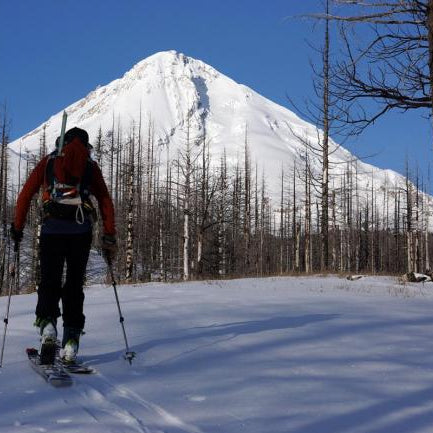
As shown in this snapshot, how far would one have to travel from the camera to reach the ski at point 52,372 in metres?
3.48

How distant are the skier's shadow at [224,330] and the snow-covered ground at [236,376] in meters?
0.01

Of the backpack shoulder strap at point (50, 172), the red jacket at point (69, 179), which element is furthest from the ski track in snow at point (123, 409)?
the backpack shoulder strap at point (50, 172)

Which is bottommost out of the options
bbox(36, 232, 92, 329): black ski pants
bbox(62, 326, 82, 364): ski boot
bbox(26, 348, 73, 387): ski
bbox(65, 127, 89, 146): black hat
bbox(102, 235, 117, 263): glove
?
bbox(26, 348, 73, 387): ski

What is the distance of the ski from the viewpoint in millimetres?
3482

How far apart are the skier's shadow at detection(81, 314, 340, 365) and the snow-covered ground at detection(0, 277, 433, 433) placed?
1 centimetres

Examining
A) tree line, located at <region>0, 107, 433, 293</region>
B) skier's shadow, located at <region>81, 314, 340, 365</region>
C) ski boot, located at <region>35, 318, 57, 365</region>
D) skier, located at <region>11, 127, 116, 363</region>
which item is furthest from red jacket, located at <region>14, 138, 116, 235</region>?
tree line, located at <region>0, 107, 433, 293</region>

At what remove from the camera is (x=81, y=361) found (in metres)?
4.28

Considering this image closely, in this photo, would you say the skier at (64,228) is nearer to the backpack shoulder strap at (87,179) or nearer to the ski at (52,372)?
the backpack shoulder strap at (87,179)

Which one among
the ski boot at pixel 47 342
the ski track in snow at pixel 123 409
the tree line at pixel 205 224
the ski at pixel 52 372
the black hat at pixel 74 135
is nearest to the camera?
the ski track in snow at pixel 123 409

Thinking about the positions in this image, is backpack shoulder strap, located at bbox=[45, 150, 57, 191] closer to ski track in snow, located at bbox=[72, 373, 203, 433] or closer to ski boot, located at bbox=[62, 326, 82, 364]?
ski boot, located at bbox=[62, 326, 82, 364]

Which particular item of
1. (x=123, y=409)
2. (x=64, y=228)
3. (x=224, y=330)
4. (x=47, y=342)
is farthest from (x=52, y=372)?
(x=224, y=330)

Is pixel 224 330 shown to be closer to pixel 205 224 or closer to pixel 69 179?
pixel 69 179

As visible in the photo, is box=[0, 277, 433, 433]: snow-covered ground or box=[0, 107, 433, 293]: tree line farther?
box=[0, 107, 433, 293]: tree line

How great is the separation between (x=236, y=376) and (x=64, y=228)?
6.35 ft
